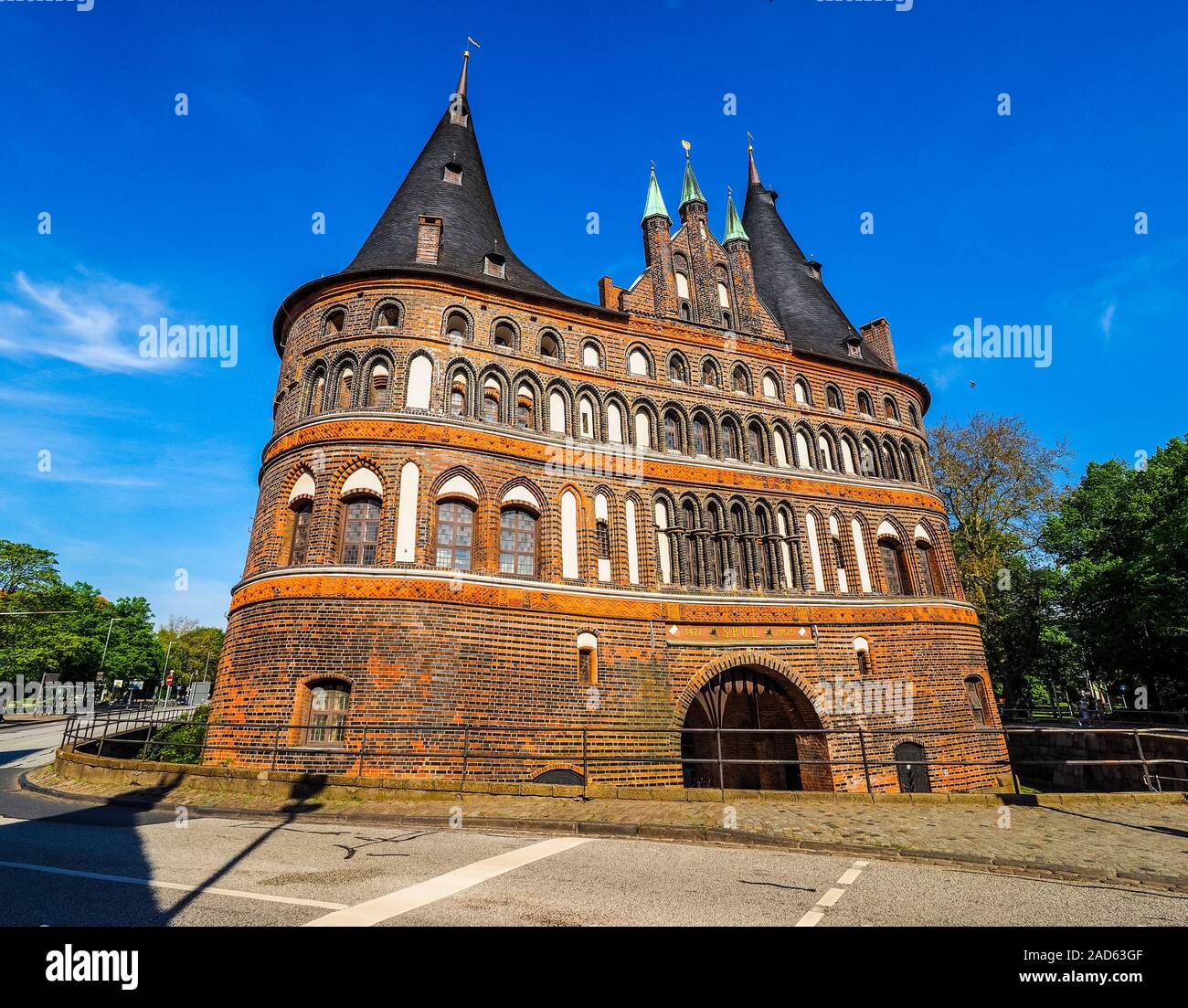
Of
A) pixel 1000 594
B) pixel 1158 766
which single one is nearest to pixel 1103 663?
pixel 1000 594

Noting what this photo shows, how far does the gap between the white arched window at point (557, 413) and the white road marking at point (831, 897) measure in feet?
38.2

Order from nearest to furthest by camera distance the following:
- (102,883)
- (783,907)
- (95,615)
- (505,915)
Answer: (505,915) < (783,907) < (102,883) < (95,615)

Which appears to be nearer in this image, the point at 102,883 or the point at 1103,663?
the point at 102,883

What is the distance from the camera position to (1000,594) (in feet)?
93.6

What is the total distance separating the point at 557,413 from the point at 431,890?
1239 cm

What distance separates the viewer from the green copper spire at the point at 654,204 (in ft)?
64.2

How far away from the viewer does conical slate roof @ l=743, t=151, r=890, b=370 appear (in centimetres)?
2133

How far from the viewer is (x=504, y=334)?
53.7 feet

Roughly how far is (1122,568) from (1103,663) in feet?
18.1

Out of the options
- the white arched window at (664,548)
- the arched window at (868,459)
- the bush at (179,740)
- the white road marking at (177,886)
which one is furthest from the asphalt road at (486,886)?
the arched window at (868,459)

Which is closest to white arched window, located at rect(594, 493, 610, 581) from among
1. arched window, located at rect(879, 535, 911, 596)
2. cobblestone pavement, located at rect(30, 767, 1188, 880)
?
cobblestone pavement, located at rect(30, 767, 1188, 880)

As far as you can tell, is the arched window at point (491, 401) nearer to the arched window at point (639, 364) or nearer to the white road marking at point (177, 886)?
the arched window at point (639, 364)

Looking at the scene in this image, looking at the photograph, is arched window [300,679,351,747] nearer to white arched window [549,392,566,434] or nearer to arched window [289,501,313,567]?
arched window [289,501,313,567]
